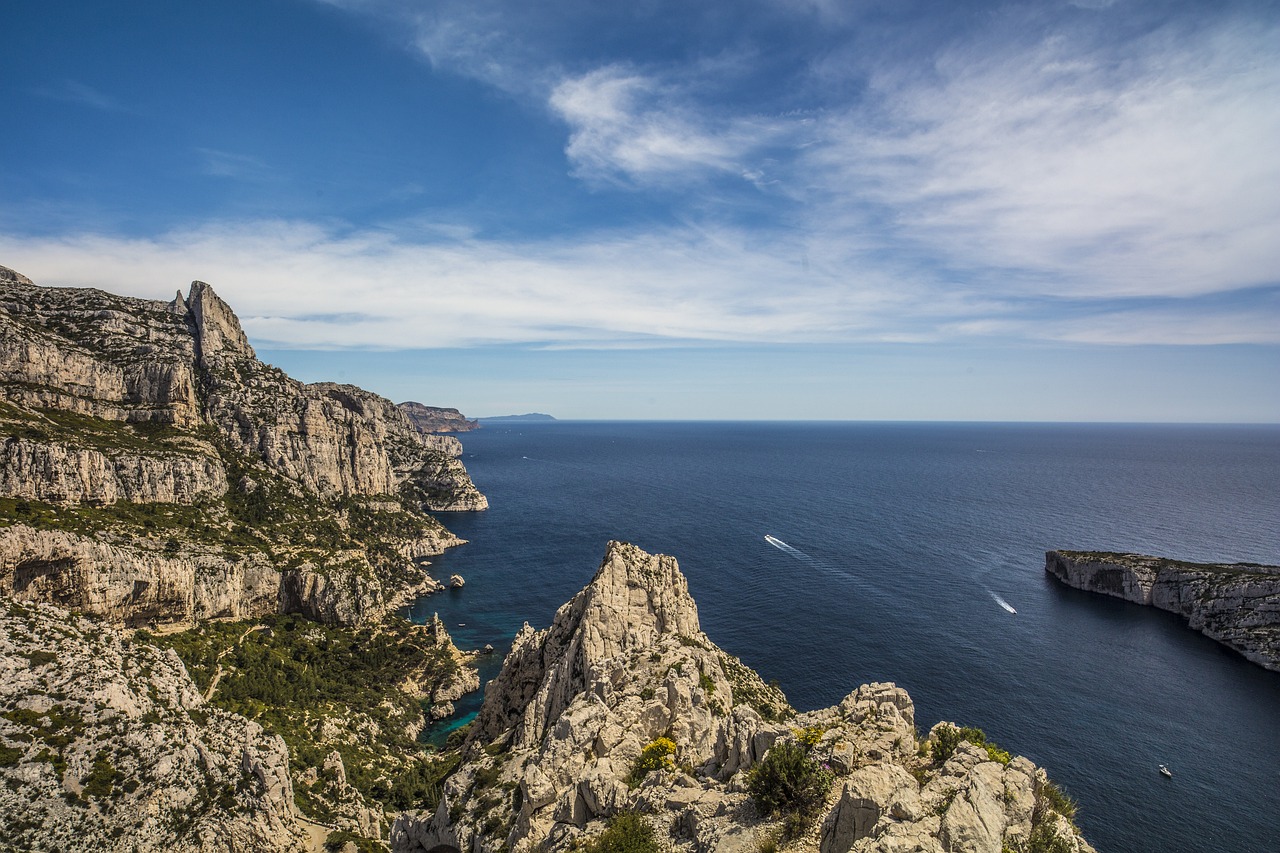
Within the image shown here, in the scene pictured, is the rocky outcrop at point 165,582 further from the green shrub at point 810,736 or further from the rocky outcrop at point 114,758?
the green shrub at point 810,736

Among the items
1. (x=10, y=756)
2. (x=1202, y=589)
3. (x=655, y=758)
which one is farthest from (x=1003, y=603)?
(x=10, y=756)

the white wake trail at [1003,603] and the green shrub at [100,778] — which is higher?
the green shrub at [100,778]

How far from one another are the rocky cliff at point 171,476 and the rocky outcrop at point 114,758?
779 inches

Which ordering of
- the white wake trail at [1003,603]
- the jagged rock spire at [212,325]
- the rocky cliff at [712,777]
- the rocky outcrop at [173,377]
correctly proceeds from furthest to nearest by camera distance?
1. the jagged rock spire at [212,325]
2. the white wake trail at [1003,603]
3. the rocky outcrop at [173,377]
4. the rocky cliff at [712,777]

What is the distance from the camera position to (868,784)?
1809 centimetres

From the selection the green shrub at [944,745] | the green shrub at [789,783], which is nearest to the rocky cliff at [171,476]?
the green shrub at [789,783]

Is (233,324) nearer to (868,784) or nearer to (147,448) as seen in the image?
(147,448)

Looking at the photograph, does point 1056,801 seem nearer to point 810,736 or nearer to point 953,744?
point 953,744

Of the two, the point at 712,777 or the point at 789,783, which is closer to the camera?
the point at 789,783

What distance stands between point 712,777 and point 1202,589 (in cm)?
12265

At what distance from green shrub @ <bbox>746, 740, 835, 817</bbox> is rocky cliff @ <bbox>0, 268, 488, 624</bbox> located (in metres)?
74.0

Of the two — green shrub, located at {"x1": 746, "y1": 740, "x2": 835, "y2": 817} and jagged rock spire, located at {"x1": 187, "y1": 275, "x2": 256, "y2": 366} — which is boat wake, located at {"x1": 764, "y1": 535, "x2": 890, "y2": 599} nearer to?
green shrub, located at {"x1": 746, "y1": 740, "x2": 835, "y2": 817}

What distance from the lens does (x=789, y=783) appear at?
2069 cm

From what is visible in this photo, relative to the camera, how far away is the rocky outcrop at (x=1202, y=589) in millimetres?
92625
